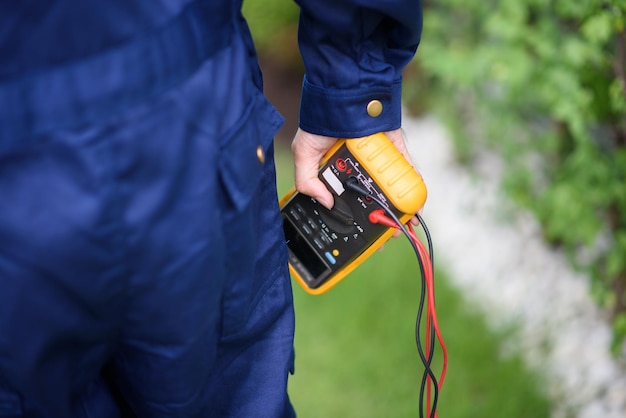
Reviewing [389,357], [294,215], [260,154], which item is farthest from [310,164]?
[389,357]

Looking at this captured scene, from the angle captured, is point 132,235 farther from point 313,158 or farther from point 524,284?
point 524,284

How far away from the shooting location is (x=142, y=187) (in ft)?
3.06

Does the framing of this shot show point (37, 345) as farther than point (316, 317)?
No

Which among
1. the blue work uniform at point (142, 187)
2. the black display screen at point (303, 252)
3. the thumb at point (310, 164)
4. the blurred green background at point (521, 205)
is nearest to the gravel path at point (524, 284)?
the blurred green background at point (521, 205)

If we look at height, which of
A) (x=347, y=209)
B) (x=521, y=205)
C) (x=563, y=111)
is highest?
(x=347, y=209)

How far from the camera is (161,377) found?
110 cm

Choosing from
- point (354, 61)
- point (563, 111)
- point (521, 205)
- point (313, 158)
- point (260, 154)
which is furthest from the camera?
point (521, 205)

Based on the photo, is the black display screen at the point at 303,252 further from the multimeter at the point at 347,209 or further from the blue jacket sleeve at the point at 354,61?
the blue jacket sleeve at the point at 354,61

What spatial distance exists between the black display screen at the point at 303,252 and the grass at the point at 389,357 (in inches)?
35.1

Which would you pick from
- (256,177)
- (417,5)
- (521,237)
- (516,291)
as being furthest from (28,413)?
(521,237)

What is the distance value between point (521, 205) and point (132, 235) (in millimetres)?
1853

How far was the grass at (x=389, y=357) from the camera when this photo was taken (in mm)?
2172

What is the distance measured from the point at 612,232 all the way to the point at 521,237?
0.56 metres

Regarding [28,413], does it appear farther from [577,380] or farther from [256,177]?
[577,380]
